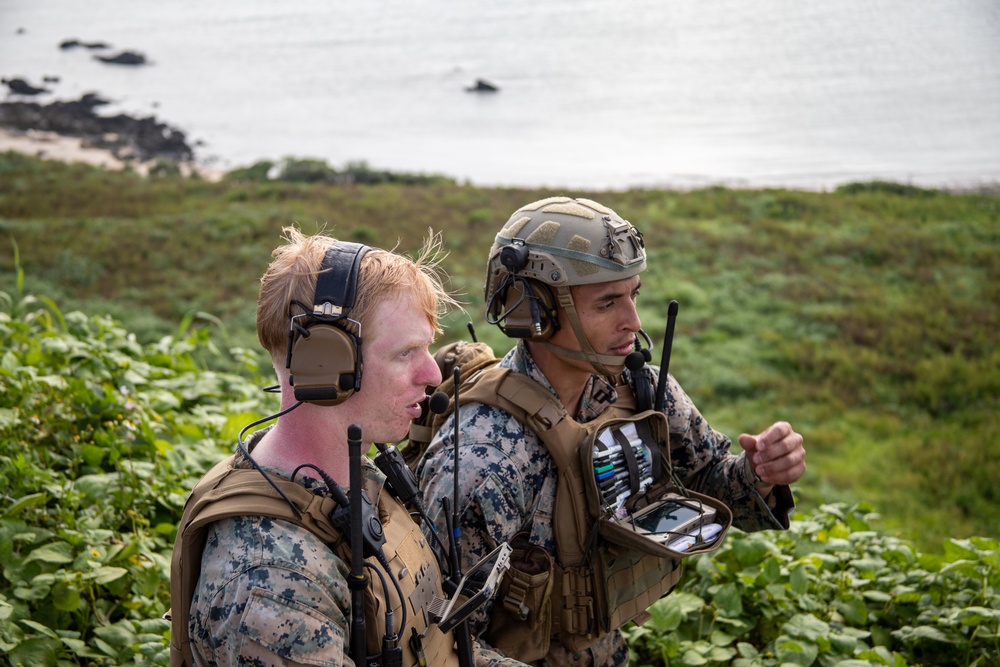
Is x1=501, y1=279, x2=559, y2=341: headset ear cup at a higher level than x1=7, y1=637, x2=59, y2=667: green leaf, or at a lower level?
higher

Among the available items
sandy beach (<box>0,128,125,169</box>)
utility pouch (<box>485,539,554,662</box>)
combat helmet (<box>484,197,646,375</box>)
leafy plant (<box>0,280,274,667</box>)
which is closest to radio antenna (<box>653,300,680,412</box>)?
combat helmet (<box>484,197,646,375</box>)

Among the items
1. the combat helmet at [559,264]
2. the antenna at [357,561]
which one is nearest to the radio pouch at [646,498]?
the combat helmet at [559,264]

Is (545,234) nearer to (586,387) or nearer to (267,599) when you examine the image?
(586,387)

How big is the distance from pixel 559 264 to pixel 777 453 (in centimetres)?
106

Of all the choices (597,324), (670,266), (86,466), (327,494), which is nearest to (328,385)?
(327,494)

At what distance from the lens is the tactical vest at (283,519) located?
6.32 ft

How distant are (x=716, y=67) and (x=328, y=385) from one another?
38337mm

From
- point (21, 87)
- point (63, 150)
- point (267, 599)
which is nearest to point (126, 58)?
point (21, 87)

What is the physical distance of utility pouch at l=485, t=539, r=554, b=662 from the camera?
289 cm

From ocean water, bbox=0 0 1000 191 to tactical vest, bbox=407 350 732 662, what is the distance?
21.7 metres

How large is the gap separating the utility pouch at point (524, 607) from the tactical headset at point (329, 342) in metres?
1.15

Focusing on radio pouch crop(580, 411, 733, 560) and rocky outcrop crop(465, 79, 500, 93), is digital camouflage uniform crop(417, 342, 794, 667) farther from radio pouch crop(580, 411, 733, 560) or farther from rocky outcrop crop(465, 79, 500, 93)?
rocky outcrop crop(465, 79, 500, 93)

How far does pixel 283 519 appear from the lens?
1.94m

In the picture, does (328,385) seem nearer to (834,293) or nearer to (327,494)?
(327,494)
